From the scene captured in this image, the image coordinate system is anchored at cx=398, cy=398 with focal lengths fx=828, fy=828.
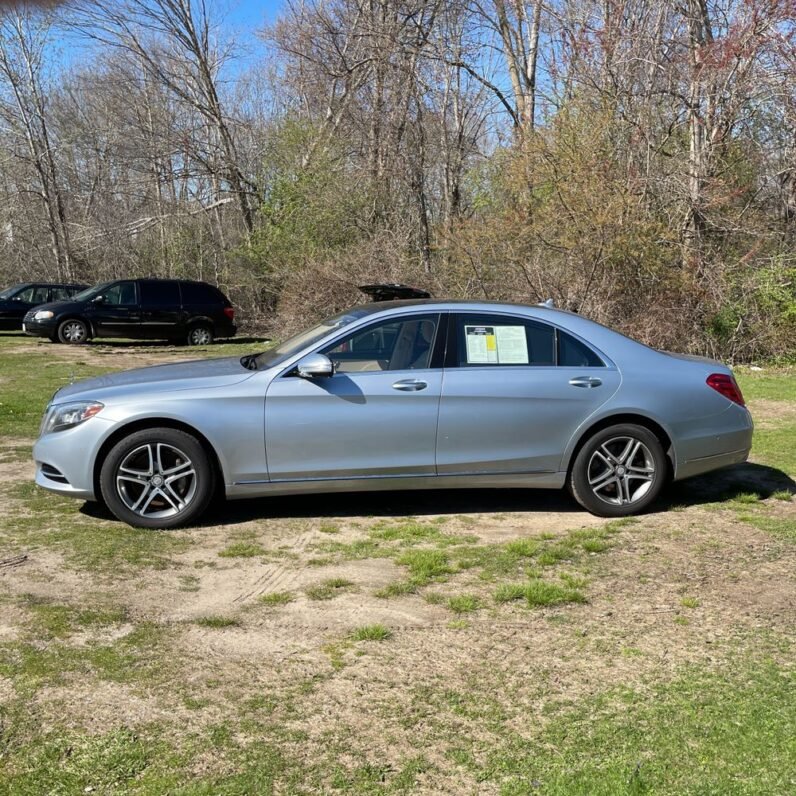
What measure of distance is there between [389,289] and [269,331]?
12986 millimetres

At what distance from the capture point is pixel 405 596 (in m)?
4.46

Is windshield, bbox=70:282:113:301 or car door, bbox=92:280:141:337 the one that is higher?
windshield, bbox=70:282:113:301

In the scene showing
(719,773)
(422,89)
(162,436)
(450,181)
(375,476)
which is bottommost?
(719,773)

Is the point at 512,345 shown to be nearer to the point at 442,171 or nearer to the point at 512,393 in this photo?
the point at 512,393

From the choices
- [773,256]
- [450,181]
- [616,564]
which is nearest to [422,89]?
[450,181]

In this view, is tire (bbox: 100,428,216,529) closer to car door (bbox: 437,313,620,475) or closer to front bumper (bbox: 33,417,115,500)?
front bumper (bbox: 33,417,115,500)

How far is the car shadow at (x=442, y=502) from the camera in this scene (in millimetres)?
6027

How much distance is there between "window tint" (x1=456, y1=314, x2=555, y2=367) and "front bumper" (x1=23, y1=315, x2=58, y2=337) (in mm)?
16616

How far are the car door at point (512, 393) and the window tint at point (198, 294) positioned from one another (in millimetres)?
15770

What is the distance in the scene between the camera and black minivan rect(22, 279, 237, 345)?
20109mm

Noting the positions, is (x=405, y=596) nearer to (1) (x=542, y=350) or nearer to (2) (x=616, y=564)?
(2) (x=616, y=564)

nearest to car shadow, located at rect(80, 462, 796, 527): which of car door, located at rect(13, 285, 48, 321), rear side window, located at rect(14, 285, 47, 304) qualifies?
car door, located at rect(13, 285, 48, 321)

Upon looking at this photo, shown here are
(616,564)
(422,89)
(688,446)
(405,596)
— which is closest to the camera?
(405,596)

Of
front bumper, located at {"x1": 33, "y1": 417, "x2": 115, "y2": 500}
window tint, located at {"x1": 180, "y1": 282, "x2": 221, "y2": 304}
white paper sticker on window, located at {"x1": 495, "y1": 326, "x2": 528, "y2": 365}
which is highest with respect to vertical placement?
window tint, located at {"x1": 180, "y1": 282, "x2": 221, "y2": 304}
